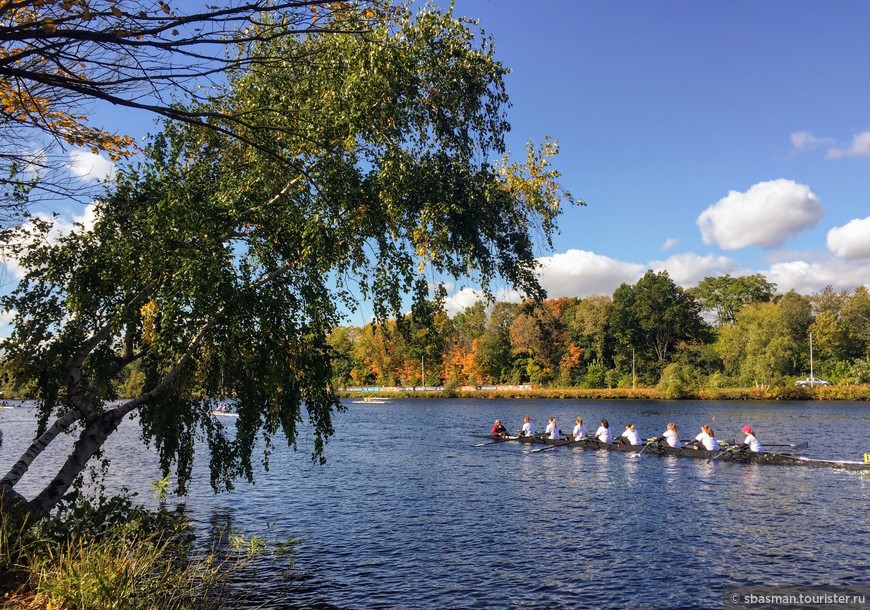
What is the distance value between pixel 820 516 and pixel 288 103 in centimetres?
1548

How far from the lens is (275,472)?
23.8 meters

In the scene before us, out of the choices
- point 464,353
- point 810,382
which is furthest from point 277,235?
point 464,353

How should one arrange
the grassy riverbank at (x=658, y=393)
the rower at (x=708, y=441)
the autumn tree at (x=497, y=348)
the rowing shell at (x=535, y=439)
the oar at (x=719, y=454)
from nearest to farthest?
the oar at (x=719, y=454), the rower at (x=708, y=441), the rowing shell at (x=535, y=439), the grassy riverbank at (x=658, y=393), the autumn tree at (x=497, y=348)

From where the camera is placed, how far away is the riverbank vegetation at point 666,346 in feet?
248

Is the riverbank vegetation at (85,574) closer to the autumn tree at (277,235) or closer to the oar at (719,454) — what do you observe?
the autumn tree at (277,235)

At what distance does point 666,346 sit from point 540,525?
81.5 metres

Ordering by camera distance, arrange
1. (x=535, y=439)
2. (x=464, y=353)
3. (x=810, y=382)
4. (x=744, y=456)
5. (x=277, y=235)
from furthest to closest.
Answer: (x=464, y=353), (x=810, y=382), (x=535, y=439), (x=744, y=456), (x=277, y=235)

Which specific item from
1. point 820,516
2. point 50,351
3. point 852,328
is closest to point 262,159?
point 50,351

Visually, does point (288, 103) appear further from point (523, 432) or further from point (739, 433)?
point (739, 433)

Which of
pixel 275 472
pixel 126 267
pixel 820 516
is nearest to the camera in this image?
pixel 126 267

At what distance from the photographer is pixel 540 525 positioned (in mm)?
15273

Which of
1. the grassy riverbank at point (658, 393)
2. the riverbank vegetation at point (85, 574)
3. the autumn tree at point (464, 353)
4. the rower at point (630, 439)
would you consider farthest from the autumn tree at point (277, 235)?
the autumn tree at point (464, 353)

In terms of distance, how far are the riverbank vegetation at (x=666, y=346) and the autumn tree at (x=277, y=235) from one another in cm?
5293

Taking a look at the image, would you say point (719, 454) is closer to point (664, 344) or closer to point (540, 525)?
point (540, 525)
